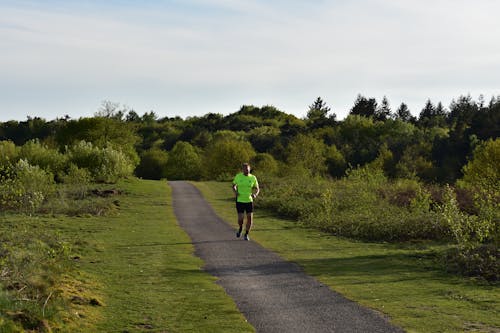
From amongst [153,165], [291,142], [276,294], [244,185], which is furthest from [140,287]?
[153,165]

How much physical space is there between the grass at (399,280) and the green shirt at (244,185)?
170cm

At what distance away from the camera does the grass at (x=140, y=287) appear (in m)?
8.71

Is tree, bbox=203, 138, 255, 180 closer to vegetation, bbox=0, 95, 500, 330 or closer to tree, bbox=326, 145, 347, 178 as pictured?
vegetation, bbox=0, 95, 500, 330

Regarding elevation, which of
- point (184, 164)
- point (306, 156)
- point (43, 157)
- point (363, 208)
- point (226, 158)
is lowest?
point (184, 164)

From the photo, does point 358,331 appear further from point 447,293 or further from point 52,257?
point 52,257

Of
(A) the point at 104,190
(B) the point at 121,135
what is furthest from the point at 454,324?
(B) the point at 121,135

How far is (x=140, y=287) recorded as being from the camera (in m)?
11.4

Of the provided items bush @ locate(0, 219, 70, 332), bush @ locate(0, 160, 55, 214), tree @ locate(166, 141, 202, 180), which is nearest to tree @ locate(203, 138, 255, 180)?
tree @ locate(166, 141, 202, 180)

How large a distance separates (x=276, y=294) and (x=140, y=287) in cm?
284

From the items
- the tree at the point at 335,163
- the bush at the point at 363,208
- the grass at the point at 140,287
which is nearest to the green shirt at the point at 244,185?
the grass at the point at 140,287

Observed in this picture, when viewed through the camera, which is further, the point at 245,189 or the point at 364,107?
the point at 364,107

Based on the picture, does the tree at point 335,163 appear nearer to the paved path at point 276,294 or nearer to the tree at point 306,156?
the tree at point 306,156

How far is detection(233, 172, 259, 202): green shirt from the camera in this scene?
57.9ft

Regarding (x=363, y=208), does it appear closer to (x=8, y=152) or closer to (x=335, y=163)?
(x=8, y=152)
